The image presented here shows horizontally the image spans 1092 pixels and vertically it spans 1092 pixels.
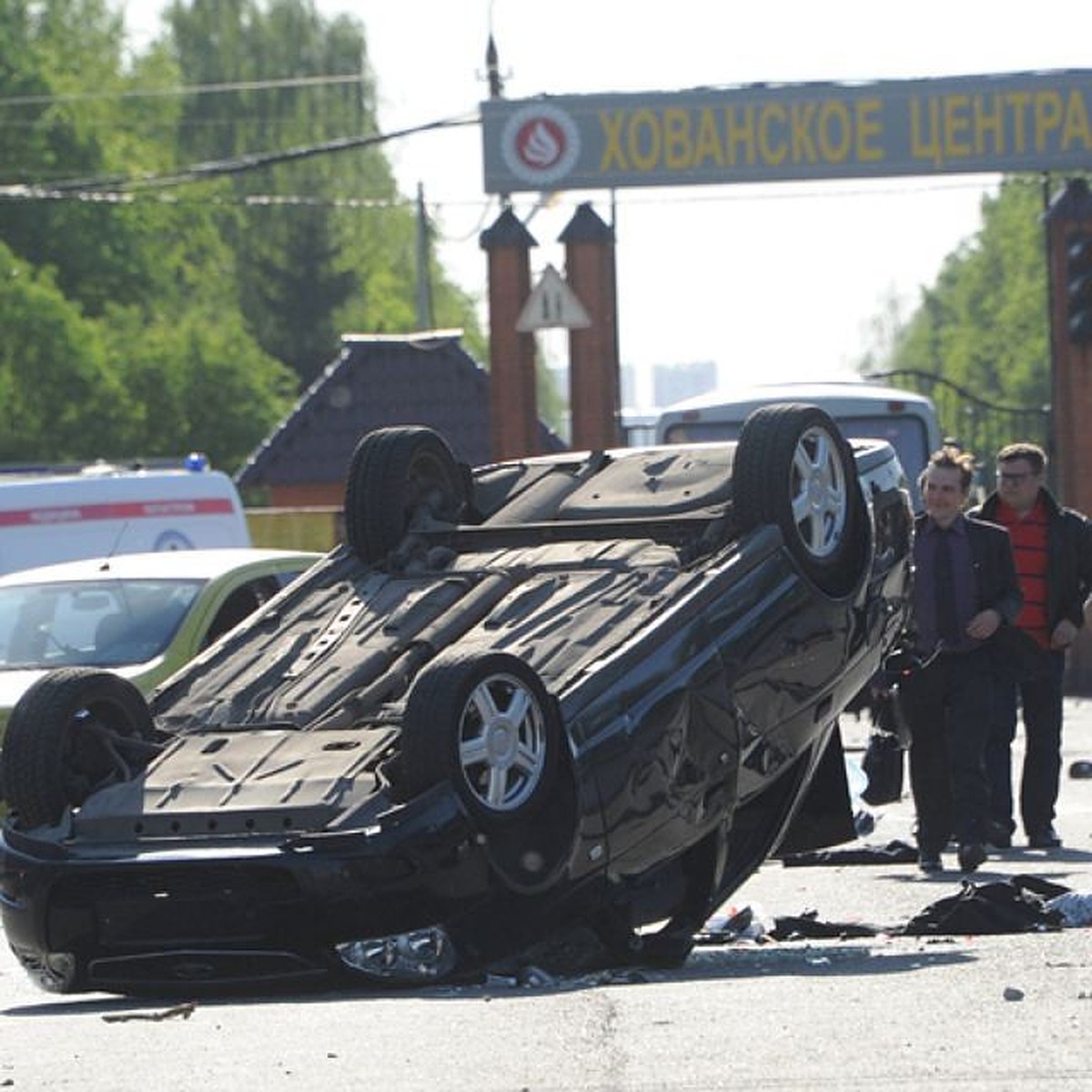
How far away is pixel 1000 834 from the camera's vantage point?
1395 cm

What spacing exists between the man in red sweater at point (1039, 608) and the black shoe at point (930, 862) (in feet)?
3.42

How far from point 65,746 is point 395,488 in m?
1.91

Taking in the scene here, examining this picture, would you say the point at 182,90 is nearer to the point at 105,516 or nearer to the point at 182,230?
the point at 182,230

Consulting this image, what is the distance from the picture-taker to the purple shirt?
1332 cm

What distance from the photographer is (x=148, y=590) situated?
53.3 feet

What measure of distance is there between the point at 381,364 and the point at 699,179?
637 inches

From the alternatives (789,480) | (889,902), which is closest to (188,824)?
(789,480)

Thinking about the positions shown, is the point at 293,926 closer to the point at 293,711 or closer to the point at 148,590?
the point at 293,711

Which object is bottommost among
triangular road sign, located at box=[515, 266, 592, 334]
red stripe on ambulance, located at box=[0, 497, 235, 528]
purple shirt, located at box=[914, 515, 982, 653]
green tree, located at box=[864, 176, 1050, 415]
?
green tree, located at box=[864, 176, 1050, 415]

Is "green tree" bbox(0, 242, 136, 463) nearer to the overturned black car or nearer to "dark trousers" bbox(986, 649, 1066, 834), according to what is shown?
"dark trousers" bbox(986, 649, 1066, 834)

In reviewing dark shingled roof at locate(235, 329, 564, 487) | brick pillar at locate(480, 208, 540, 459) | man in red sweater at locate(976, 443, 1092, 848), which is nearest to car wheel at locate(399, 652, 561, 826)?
man in red sweater at locate(976, 443, 1092, 848)

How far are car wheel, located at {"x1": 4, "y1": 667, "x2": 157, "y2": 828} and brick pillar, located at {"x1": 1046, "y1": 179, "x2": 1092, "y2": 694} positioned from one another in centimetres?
2068

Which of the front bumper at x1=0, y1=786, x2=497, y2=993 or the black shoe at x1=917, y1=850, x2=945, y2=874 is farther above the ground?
the front bumper at x1=0, y1=786, x2=497, y2=993

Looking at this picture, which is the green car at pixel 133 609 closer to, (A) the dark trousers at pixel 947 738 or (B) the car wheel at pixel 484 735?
(A) the dark trousers at pixel 947 738
